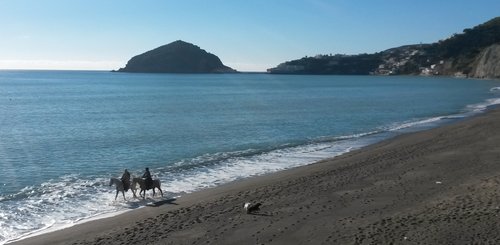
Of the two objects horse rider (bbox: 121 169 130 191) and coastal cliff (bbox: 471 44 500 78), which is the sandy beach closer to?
horse rider (bbox: 121 169 130 191)

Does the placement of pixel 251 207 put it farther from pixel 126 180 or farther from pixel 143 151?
pixel 143 151

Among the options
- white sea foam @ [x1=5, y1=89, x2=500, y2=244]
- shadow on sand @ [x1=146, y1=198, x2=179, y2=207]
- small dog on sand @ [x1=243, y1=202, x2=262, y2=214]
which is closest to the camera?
small dog on sand @ [x1=243, y1=202, x2=262, y2=214]

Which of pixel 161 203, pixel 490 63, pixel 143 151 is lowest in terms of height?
pixel 143 151

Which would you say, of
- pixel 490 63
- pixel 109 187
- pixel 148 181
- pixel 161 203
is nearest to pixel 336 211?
pixel 161 203

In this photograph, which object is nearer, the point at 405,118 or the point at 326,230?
the point at 326,230

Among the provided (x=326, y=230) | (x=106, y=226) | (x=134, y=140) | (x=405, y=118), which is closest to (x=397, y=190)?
(x=326, y=230)

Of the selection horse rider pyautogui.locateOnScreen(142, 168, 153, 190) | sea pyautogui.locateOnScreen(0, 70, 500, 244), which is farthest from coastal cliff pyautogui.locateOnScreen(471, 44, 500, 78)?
horse rider pyautogui.locateOnScreen(142, 168, 153, 190)

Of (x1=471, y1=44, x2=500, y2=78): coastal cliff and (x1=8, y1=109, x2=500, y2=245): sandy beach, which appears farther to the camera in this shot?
(x1=471, y1=44, x2=500, y2=78): coastal cliff

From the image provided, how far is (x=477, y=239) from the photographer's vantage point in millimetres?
12328

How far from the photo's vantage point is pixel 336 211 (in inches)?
634

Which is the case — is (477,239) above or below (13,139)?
above

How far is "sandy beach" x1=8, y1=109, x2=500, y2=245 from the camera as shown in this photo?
1352 centimetres

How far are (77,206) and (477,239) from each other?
1396 centimetres

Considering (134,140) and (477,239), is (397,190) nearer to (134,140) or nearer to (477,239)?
(477,239)
